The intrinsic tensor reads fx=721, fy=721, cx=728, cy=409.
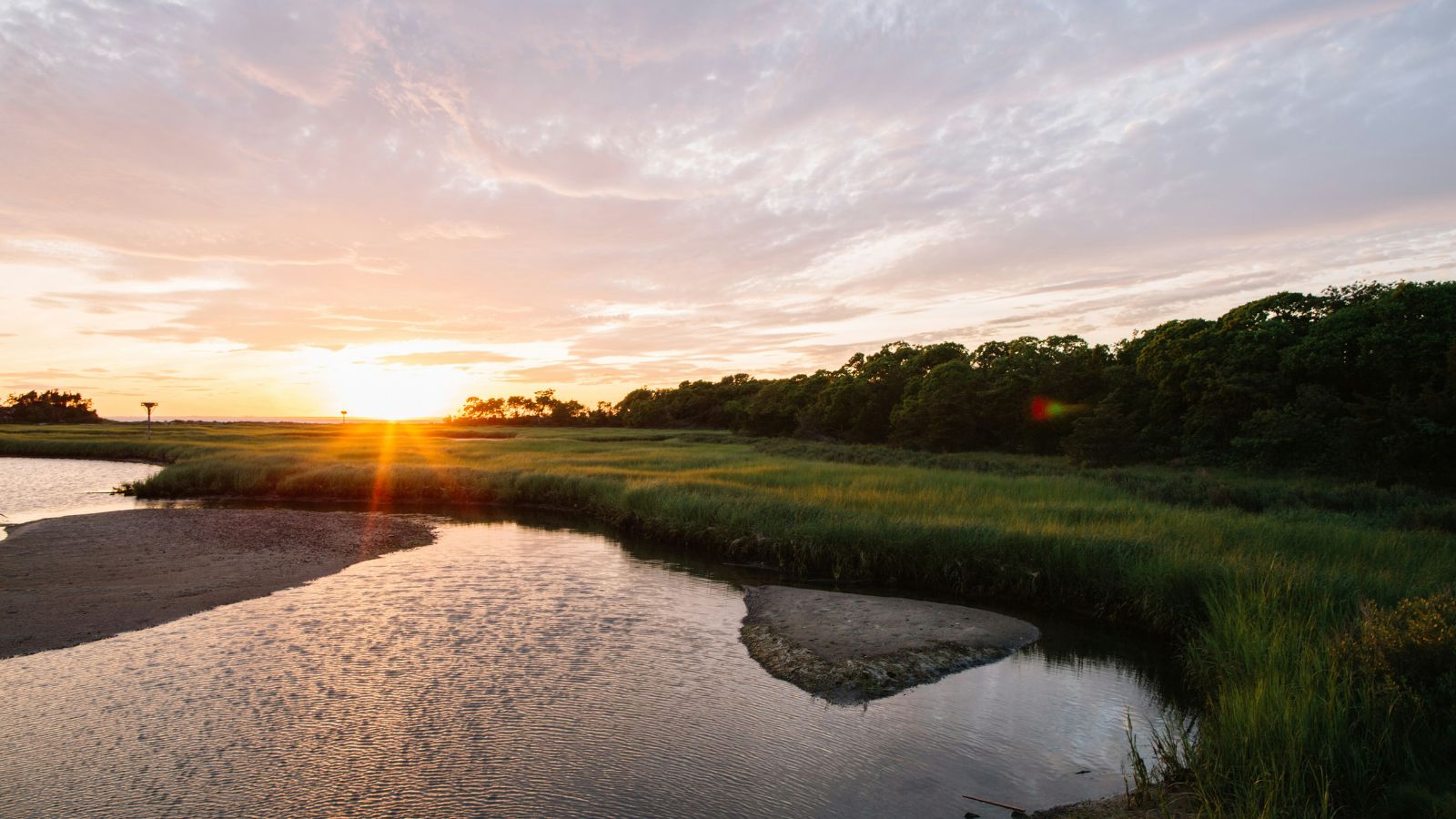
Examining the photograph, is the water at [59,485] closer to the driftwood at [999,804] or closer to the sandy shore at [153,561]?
the sandy shore at [153,561]

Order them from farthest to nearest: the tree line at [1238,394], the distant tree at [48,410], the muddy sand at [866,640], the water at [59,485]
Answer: the distant tree at [48,410] < the tree line at [1238,394] < the water at [59,485] < the muddy sand at [866,640]

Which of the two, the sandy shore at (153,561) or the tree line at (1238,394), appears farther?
the tree line at (1238,394)

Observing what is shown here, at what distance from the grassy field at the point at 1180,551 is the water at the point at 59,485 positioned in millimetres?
2894

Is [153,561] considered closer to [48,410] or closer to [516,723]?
[516,723]

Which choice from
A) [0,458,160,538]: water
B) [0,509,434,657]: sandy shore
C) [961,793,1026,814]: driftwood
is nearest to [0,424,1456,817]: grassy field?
[961,793,1026,814]: driftwood

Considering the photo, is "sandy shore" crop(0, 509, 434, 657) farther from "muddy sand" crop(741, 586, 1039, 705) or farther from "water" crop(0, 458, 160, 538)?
"muddy sand" crop(741, 586, 1039, 705)

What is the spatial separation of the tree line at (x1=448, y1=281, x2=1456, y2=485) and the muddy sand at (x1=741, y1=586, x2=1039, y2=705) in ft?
78.6

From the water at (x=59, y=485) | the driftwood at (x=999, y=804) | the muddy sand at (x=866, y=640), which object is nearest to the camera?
the driftwood at (x=999, y=804)

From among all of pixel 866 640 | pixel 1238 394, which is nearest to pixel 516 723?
pixel 866 640

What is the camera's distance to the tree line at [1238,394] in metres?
27.8

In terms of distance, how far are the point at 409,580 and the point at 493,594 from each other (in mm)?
2501

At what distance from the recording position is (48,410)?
10494 cm

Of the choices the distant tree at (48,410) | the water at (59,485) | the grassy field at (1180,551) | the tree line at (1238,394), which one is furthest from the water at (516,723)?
the distant tree at (48,410)

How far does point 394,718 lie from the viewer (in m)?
Answer: 8.74
